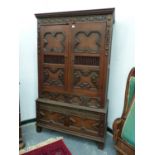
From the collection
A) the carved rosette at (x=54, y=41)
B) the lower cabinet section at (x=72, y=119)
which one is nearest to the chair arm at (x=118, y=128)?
the lower cabinet section at (x=72, y=119)

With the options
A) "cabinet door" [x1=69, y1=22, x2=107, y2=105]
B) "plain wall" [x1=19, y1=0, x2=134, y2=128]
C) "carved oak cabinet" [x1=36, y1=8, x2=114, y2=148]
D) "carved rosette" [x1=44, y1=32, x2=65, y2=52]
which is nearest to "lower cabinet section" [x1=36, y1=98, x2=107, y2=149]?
"carved oak cabinet" [x1=36, y1=8, x2=114, y2=148]

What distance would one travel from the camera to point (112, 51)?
6.91 ft

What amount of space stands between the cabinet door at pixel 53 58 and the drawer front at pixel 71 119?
27 centimetres

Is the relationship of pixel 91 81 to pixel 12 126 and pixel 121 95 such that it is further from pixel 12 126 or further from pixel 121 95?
pixel 12 126

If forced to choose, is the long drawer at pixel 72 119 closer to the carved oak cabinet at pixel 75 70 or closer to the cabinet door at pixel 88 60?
the carved oak cabinet at pixel 75 70

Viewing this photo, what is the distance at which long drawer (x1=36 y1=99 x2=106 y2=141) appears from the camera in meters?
1.89

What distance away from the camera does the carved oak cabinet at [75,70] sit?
A: 174 cm

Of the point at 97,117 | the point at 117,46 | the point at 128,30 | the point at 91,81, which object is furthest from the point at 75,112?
the point at 128,30

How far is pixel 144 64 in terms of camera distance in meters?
0.66

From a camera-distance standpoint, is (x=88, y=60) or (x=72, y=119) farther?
(x=72, y=119)

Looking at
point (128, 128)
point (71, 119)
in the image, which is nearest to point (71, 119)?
point (71, 119)

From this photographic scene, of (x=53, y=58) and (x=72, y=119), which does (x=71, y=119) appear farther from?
(x=53, y=58)

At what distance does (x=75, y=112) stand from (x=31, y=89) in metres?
0.95

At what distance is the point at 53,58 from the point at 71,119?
0.88 m
